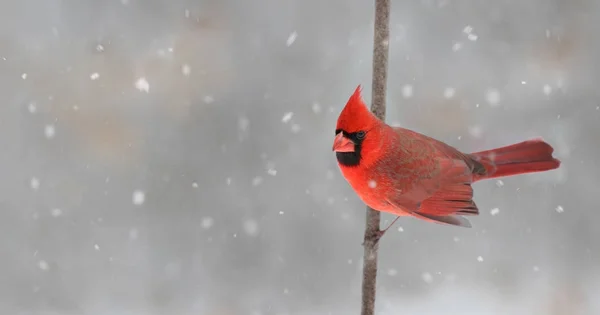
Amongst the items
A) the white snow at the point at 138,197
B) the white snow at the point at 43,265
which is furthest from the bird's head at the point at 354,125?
the white snow at the point at 43,265

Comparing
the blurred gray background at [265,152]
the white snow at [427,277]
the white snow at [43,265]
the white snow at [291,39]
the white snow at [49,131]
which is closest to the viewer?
the white snow at [291,39]

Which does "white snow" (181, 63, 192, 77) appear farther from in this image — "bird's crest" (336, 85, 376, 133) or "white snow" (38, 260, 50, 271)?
"bird's crest" (336, 85, 376, 133)

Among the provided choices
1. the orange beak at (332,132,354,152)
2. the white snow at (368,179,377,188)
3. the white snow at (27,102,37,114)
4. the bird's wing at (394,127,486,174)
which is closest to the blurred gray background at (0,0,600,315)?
the white snow at (27,102,37,114)

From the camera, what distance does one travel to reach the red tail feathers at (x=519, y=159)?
34.5 inches

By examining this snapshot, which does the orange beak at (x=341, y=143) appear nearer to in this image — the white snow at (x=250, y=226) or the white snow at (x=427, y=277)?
the white snow at (x=250, y=226)

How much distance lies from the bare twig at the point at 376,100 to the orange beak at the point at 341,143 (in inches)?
1.8

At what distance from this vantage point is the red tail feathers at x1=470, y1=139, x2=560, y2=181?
876mm

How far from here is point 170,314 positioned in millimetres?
3104

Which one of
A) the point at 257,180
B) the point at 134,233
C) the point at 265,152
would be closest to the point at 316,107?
the point at 265,152

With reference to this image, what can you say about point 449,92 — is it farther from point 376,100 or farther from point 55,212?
point 376,100

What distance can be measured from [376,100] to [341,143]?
59 mm

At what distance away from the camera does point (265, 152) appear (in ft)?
9.66

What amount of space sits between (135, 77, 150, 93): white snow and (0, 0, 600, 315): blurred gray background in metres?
0.02

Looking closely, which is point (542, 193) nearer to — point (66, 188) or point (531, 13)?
point (531, 13)
